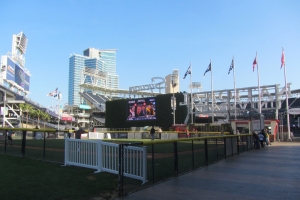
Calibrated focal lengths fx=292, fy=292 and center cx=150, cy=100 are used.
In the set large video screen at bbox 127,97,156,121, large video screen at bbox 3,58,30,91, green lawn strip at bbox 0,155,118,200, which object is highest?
large video screen at bbox 3,58,30,91

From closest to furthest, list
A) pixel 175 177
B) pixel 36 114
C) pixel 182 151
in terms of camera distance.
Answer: pixel 175 177
pixel 182 151
pixel 36 114

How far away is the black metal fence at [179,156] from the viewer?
8.23 metres

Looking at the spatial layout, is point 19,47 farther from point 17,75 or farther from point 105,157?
point 105,157

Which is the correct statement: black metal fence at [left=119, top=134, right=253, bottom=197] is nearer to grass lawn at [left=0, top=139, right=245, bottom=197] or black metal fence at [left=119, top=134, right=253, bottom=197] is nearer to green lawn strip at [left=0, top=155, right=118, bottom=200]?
grass lawn at [left=0, top=139, right=245, bottom=197]

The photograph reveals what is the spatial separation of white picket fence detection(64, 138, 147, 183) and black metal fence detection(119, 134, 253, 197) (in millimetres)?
276

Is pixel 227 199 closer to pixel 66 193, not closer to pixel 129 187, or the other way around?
pixel 129 187

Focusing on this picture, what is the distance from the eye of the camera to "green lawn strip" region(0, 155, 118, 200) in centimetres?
665

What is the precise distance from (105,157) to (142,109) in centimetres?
5074

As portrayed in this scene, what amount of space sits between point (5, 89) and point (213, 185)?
7938cm

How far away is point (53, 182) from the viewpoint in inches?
311

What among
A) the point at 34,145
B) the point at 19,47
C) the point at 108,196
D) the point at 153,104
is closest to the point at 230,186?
the point at 108,196

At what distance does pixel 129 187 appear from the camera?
7.78m

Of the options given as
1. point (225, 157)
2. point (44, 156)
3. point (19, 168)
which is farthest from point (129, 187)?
point (225, 157)

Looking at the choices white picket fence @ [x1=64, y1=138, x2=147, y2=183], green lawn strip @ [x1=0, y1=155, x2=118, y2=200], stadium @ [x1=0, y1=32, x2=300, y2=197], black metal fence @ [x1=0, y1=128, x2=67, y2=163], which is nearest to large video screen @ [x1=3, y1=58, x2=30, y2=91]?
stadium @ [x1=0, y1=32, x2=300, y2=197]
